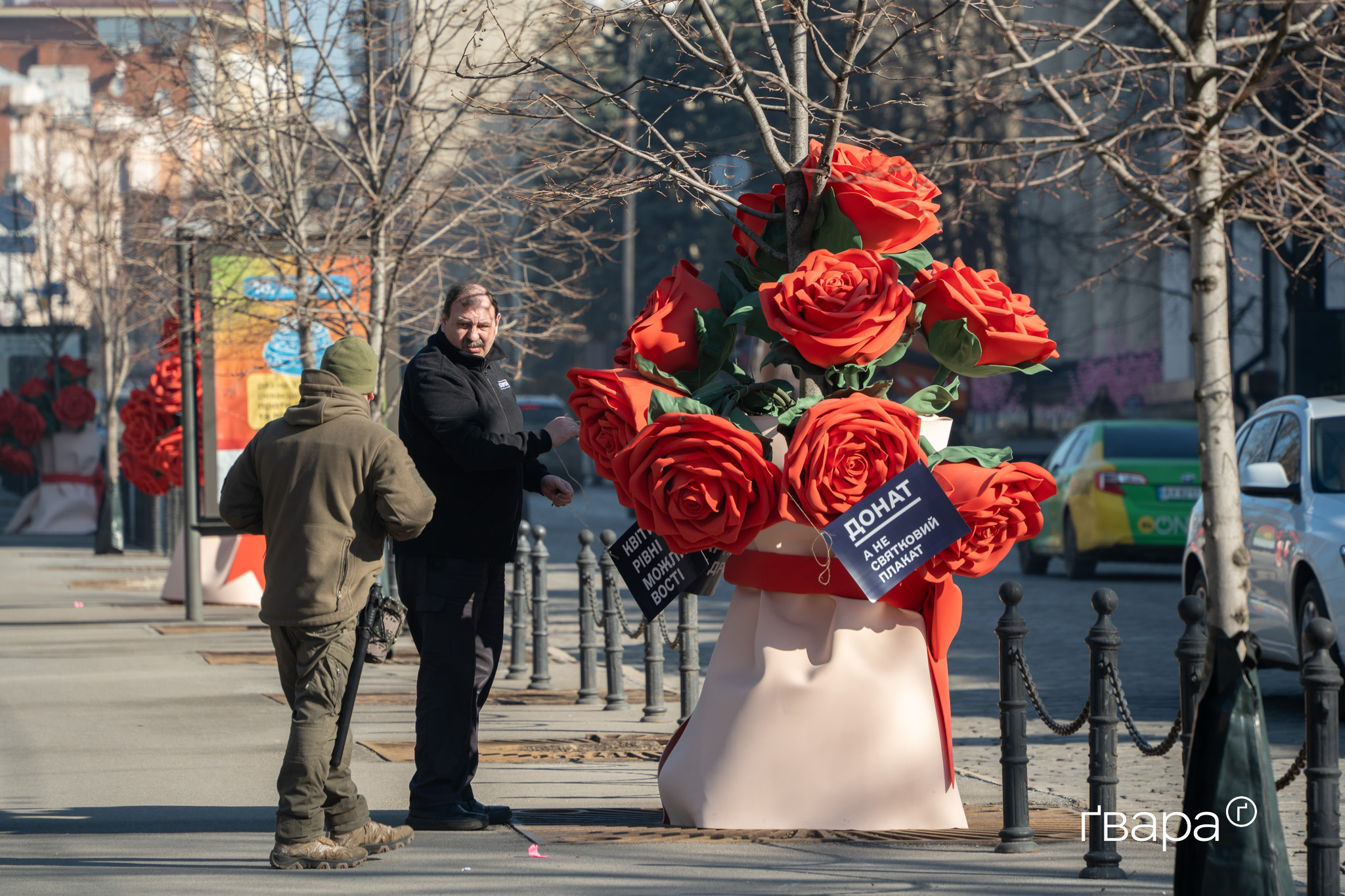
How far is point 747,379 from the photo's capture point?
6.62m

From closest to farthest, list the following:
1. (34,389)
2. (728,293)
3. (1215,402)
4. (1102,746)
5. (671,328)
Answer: (1215,402) < (1102,746) < (671,328) < (728,293) < (34,389)

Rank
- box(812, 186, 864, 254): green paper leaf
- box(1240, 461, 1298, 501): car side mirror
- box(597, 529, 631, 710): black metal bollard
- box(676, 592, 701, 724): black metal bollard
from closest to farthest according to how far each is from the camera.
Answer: box(812, 186, 864, 254): green paper leaf, box(676, 592, 701, 724): black metal bollard, box(1240, 461, 1298, 501): car side mirror, box(597, 529, 631, 710): black metal bollard

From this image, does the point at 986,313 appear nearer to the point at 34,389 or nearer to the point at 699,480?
the point at 699,480

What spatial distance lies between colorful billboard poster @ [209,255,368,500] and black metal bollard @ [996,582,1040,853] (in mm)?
7935

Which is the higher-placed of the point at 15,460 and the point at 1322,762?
the point at 1322,762

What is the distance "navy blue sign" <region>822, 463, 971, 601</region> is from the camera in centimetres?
589

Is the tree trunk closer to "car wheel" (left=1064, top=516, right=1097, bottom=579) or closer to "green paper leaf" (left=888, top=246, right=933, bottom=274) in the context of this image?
"green paper leaf" (left=888, top=246, right=933, bottom=274)

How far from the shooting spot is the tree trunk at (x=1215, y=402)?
16.5 ft

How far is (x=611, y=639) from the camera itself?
35.0 feet

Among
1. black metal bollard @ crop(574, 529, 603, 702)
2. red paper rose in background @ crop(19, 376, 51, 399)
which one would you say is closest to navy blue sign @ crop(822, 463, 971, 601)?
black metal bollard @ crop(574, 529, 603, 702)

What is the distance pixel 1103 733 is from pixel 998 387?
41710mm

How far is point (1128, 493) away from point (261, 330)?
8.40 meters

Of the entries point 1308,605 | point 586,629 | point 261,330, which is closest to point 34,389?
point 261,330

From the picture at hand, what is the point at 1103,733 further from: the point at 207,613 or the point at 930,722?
the point at 207,613
